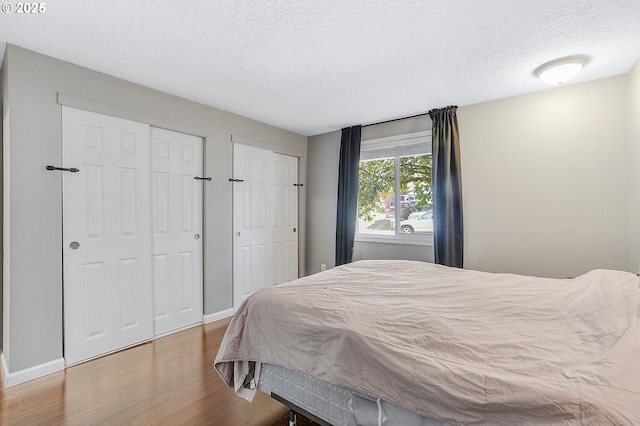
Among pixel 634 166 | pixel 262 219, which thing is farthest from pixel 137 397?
pixel 634 166

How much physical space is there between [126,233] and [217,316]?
141 centimetres

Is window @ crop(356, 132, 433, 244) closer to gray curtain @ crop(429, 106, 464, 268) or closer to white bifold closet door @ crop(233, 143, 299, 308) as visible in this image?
gray curtain @ crop(429, 106, 464, 268)

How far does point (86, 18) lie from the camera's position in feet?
5.96

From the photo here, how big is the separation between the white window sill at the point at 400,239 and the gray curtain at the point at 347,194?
0.56ft

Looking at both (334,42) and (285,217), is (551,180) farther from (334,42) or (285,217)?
(285,217)

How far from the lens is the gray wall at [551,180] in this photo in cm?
254

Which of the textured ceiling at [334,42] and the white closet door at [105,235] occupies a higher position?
the textured ceiling at [334,42]

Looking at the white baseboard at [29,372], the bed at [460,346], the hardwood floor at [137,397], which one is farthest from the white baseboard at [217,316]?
the bed at [460,346]

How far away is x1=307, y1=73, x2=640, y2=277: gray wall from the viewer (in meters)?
2.54

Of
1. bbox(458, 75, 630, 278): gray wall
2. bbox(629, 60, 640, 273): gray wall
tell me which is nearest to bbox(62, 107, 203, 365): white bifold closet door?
bbox(458, 75, 630, 278): gray wall

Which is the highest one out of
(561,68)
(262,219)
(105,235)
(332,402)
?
(561,68)

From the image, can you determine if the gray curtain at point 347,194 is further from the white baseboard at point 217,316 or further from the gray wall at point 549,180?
the white baseboard at point 217,316

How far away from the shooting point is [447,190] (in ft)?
10.7

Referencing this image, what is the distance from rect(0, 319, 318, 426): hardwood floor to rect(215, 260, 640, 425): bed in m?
0.30
